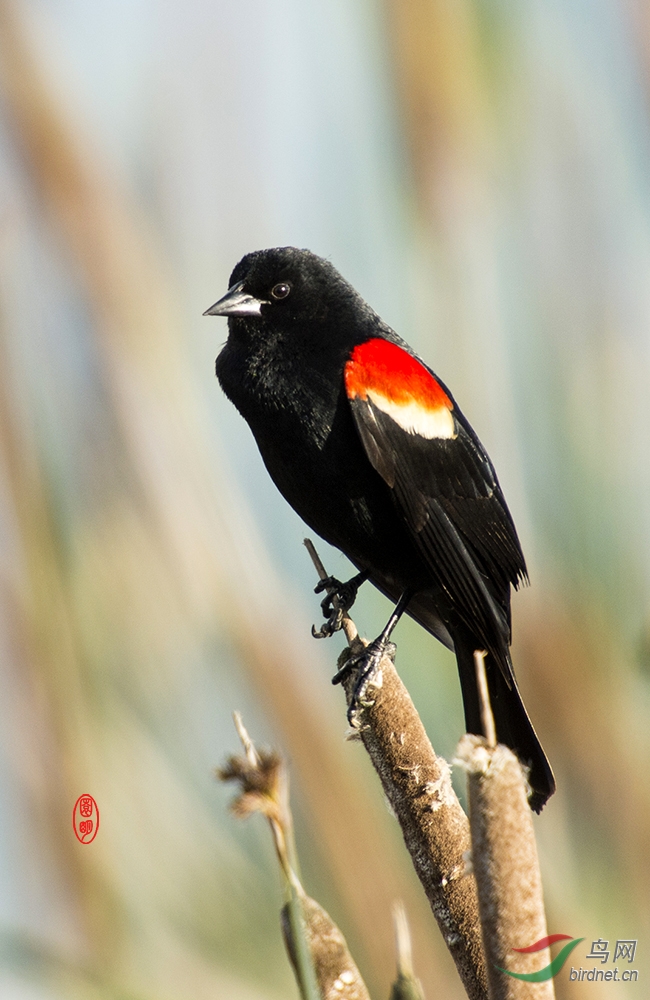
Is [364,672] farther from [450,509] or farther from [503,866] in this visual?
[503,866]

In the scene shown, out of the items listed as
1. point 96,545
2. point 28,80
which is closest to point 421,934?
point 96,545

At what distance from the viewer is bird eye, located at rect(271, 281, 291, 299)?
2.07m

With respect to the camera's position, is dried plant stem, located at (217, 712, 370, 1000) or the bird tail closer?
dried plant stem, located at (217, 712, 370, 1000)

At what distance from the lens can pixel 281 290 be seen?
81.7 inches

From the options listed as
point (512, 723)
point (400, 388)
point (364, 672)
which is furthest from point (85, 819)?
point (400, 388)

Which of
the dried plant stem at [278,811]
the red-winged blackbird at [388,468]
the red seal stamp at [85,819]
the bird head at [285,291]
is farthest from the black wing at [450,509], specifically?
the dried plant stem at [278,811]

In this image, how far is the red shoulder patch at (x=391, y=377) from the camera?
1.83 m

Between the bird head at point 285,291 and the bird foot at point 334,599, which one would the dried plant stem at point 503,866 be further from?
the bird head at point 285,291

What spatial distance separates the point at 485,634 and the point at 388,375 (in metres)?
0.53

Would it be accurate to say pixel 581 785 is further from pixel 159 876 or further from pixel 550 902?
pixel 159 876

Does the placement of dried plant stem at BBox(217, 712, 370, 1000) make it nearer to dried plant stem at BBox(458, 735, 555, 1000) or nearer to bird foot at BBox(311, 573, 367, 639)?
dried plant stem at BBox(458, 735, 555, 1000)

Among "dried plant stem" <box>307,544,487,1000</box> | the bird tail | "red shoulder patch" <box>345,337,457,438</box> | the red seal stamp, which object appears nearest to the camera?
"dried plant stem" <box>307,544,487,1000</box>

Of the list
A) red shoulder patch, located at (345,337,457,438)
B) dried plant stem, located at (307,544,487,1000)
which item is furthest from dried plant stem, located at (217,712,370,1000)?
red shoulder patch, located at (345,337,457,438)

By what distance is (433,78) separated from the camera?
1936 millimetres
